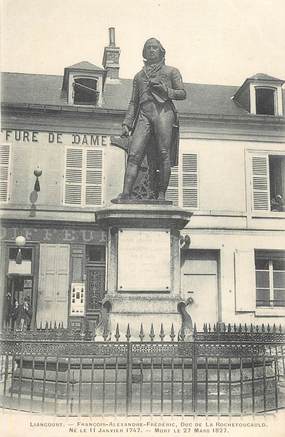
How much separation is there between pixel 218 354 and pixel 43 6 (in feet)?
18.3

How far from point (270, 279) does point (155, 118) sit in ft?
38.9

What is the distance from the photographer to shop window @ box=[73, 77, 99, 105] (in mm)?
18453

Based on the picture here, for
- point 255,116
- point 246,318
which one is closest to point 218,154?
point 255,116

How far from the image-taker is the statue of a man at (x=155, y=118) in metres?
7.17

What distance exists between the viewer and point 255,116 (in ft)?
60.3

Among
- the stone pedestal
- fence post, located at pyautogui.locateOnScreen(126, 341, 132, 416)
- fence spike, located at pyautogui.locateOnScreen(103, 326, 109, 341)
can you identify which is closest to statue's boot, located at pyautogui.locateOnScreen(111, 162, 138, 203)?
the stone pedestal

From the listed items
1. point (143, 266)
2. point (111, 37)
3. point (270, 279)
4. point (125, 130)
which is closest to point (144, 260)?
point (143, 266)

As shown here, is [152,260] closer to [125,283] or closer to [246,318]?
[125,283]

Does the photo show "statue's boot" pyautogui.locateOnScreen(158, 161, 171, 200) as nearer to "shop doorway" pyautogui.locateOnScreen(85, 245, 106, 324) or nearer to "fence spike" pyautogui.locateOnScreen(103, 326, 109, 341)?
"fence spike" pyautogui.locateOnScreen(103, 326, 109, 341)

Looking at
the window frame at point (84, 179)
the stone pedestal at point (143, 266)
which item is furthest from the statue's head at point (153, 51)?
the window frame at point (84, 179)

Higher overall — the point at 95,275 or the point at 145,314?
the point at 95,275

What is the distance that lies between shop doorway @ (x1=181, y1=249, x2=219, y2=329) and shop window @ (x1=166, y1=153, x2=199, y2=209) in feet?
5.62

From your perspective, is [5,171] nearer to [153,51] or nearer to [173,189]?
[173,189]

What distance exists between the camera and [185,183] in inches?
712
